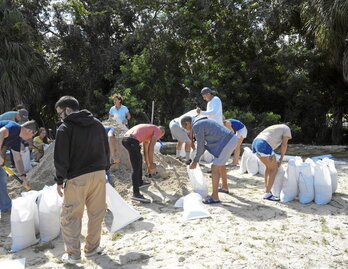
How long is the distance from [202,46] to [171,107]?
2.24 m

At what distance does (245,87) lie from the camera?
473 inches

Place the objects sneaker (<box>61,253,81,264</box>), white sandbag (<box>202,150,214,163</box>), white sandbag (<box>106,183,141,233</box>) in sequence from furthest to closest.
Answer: white sandbag (<box>202,150,214,163</box>) → white sandbag (<box>106,183,141,233</box>) → sneaker (<box>61,253,81,264</box>)

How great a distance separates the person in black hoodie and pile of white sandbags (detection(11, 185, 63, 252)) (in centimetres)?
63

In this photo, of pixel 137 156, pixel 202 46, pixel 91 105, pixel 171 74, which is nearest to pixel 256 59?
pixel 202 46

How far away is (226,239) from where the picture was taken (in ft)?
12.1

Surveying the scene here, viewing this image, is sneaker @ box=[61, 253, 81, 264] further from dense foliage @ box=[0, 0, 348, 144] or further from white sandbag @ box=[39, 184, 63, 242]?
dense foliage @ box=[0, 0, 348, 144]

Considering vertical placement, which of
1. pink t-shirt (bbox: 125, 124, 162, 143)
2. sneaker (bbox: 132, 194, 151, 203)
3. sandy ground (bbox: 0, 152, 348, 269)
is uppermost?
pink t-shirt (bbox: 125, 124, 162, 143)

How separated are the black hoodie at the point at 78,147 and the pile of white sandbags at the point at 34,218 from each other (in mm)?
794

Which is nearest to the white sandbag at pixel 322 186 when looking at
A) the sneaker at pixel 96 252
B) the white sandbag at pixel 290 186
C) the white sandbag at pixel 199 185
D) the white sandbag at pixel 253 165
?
the white sandbag at pixel 290 186

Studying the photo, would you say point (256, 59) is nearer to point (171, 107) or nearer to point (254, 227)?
point (171, 107)

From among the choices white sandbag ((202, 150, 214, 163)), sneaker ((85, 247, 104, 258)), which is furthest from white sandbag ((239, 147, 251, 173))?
sneaker ((85, 247, 104, 258))

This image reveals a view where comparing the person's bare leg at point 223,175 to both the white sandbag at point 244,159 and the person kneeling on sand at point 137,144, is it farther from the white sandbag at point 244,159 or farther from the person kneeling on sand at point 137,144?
the white sandbag at point 244,159

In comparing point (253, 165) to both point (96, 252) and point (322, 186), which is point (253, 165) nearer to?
point (322, 186)

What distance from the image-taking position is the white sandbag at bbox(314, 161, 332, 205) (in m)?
4.77
